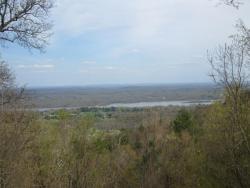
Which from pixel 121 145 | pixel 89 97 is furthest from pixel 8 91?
pixel 89 97

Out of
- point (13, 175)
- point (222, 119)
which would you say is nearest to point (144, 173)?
point (222, 119)

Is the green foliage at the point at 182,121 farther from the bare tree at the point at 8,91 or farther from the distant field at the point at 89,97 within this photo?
the bare tree at the point at 8,91

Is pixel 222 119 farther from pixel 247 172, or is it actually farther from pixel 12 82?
pixel 12 82

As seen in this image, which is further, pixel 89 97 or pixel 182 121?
pixel 89 97

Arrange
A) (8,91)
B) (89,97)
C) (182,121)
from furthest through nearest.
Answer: (89,97)
(182,121)
(8,91)

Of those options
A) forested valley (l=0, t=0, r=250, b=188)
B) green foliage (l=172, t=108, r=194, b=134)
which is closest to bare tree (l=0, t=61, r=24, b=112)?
forested valley (l=0, t=0, r=250, b=188)

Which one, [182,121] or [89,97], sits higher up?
[89,97]

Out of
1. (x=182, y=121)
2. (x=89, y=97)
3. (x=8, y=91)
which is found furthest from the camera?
(x=89, y=97)

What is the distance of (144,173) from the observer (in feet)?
128

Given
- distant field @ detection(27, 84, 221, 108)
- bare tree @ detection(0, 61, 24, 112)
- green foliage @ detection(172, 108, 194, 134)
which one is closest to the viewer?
bare tree @ detection(0, 61, 24, 112)

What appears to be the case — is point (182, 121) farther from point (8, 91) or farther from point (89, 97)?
point (89, 97)

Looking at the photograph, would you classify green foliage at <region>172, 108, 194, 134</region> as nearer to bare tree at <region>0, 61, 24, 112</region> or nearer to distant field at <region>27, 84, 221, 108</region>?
distant field at <region>27, 84, 221, 108</region>

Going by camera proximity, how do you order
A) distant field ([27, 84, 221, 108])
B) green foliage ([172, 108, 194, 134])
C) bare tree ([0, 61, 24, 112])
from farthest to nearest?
green foliage ([172, 108, 194, 134]), distant field ([27, 84, 221, 108]), bare tree ([0, 61, 24, 112])

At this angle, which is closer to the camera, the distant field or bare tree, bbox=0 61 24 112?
bare tree, bbox=0 61 24 112
